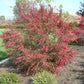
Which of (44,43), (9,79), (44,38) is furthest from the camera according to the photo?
(44,43)

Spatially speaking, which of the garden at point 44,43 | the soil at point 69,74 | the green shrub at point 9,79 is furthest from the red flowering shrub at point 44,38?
the green shrub at point 9,79

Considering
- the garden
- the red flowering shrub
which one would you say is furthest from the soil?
the red flowering shrub

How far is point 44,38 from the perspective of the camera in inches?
155

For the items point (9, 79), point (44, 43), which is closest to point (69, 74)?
point (44, 43)

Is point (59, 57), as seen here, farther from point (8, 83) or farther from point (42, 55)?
point (8, 83)

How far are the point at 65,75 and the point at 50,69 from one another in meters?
0.50

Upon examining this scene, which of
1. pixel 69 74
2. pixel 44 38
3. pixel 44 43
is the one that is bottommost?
pixel 69 74

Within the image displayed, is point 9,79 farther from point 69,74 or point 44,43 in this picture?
point 69,74

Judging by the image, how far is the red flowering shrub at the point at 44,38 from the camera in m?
3.92

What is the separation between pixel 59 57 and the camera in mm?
4094

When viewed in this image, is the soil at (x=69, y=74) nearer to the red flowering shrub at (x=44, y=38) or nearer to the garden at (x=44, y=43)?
the garden at (x=44, y=43)

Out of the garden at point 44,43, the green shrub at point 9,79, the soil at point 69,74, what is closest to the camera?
the green shrub at point 9,79

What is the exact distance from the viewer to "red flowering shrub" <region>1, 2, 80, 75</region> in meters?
3.92

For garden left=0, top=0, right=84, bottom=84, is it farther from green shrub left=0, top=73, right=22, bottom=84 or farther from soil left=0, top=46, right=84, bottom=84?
green shrub left=0, top=73, right=22, bottom=84
